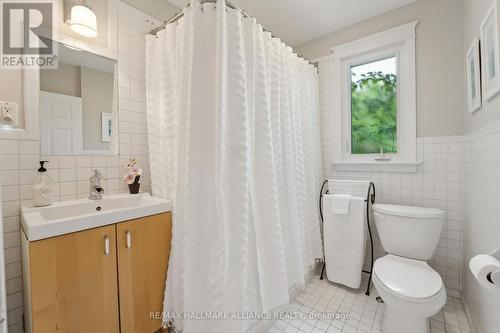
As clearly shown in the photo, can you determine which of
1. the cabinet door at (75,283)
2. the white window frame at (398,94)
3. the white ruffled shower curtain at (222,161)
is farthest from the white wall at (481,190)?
the cabinet door at (75,283)

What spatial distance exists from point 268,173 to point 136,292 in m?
1.00

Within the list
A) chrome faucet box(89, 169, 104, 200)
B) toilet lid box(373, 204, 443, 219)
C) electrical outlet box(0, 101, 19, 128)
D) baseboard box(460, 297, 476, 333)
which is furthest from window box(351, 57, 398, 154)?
electrical outlet box(0, 101, 19, 128)

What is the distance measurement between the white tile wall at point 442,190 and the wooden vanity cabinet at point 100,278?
1.95 m

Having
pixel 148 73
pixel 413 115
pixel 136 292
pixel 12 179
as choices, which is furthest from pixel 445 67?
pixel 12 179

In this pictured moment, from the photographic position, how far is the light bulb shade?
131cm

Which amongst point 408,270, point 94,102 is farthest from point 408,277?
point 94,102

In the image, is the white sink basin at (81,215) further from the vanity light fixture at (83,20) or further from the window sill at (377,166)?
the window sill at (377,166)

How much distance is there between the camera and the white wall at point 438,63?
1719 millimetres

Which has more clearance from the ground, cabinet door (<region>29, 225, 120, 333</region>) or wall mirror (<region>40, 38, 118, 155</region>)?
wall mirror (<region>40, 38, 118, 155</region>)

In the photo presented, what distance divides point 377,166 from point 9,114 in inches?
103

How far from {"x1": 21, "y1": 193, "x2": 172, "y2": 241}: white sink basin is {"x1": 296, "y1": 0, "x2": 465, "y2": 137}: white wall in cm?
217

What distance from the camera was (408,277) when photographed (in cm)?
138

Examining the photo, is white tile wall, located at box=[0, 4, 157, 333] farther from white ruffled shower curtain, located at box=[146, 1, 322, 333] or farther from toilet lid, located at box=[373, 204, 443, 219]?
toilet lid, located at box=[373, 204, 443, 219]

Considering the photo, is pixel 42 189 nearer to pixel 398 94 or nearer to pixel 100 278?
pixel 100 278
